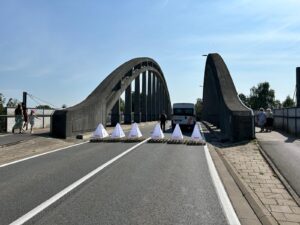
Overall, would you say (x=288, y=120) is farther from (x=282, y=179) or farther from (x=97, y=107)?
(x=282, y=179)

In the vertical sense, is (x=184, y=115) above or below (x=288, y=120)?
above

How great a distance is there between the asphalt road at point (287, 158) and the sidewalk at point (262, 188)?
9.5 inches

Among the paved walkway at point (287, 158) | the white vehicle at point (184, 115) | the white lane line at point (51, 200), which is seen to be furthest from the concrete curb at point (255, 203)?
the white vehicle at point (184, 115)

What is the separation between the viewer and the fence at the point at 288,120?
20.9 metres

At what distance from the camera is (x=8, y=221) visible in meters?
5.20

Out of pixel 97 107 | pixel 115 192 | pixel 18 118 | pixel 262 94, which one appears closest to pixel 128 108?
pixel 97 107

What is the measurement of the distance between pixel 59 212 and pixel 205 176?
14.4 ft

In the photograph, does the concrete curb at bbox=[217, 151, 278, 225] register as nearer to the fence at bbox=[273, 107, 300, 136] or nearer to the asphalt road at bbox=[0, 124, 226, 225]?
the asphalt road at bbox=[0, 124, 226, 225]

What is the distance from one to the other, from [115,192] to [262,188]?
10.2 ft

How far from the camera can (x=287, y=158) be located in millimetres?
11867

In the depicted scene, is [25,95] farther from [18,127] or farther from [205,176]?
[205,176]

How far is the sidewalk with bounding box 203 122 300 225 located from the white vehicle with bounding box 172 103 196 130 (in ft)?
64.9

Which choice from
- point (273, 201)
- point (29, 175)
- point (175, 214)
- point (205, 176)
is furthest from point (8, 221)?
point (205, 176)

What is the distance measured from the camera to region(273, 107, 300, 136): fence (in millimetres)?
20859
